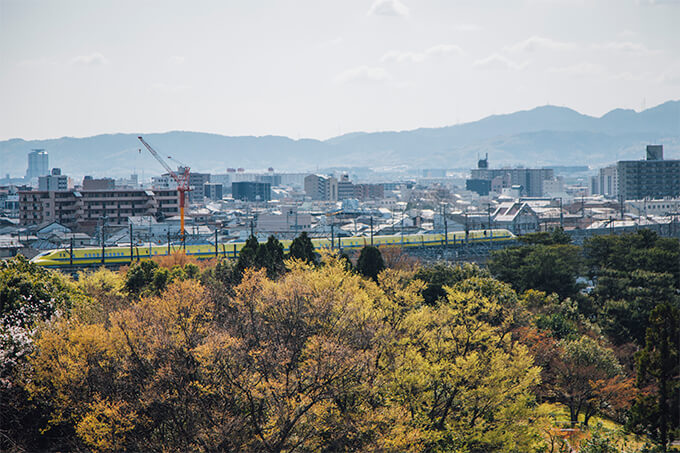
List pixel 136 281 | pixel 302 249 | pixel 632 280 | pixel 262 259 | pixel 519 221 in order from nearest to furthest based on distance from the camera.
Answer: pixel 136 281, pixel 262 259, pixel 302 249, pixel 632 280, pixel 519 221

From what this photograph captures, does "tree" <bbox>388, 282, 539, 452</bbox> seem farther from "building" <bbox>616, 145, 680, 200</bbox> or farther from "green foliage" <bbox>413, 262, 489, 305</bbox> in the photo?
"building" <bbox>616, 145, 680, 200</bbox>

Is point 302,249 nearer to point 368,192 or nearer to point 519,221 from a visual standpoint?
point 519,221

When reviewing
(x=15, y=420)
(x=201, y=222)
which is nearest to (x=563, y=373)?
(x=15, y=420)

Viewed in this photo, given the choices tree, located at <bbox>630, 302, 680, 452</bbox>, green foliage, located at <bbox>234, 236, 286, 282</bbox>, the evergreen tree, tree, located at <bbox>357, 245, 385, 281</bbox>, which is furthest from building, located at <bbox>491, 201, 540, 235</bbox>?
tree, located at <bbox>630, 302, 680, 452</bbox>

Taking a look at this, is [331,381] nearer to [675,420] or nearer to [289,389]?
[289,389]

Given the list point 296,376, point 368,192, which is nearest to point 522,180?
point 368,192

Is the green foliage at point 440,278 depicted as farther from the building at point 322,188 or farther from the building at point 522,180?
the building at point 522,180

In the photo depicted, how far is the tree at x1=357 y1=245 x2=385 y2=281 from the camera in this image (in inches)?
854

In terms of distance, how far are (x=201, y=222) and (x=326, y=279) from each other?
55647mm

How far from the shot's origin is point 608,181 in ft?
389

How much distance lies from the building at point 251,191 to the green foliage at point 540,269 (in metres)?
94.2

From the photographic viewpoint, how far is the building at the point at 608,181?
376ft

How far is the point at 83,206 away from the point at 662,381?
184 feet

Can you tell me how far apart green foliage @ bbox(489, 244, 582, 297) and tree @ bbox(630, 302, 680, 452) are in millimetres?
10441
